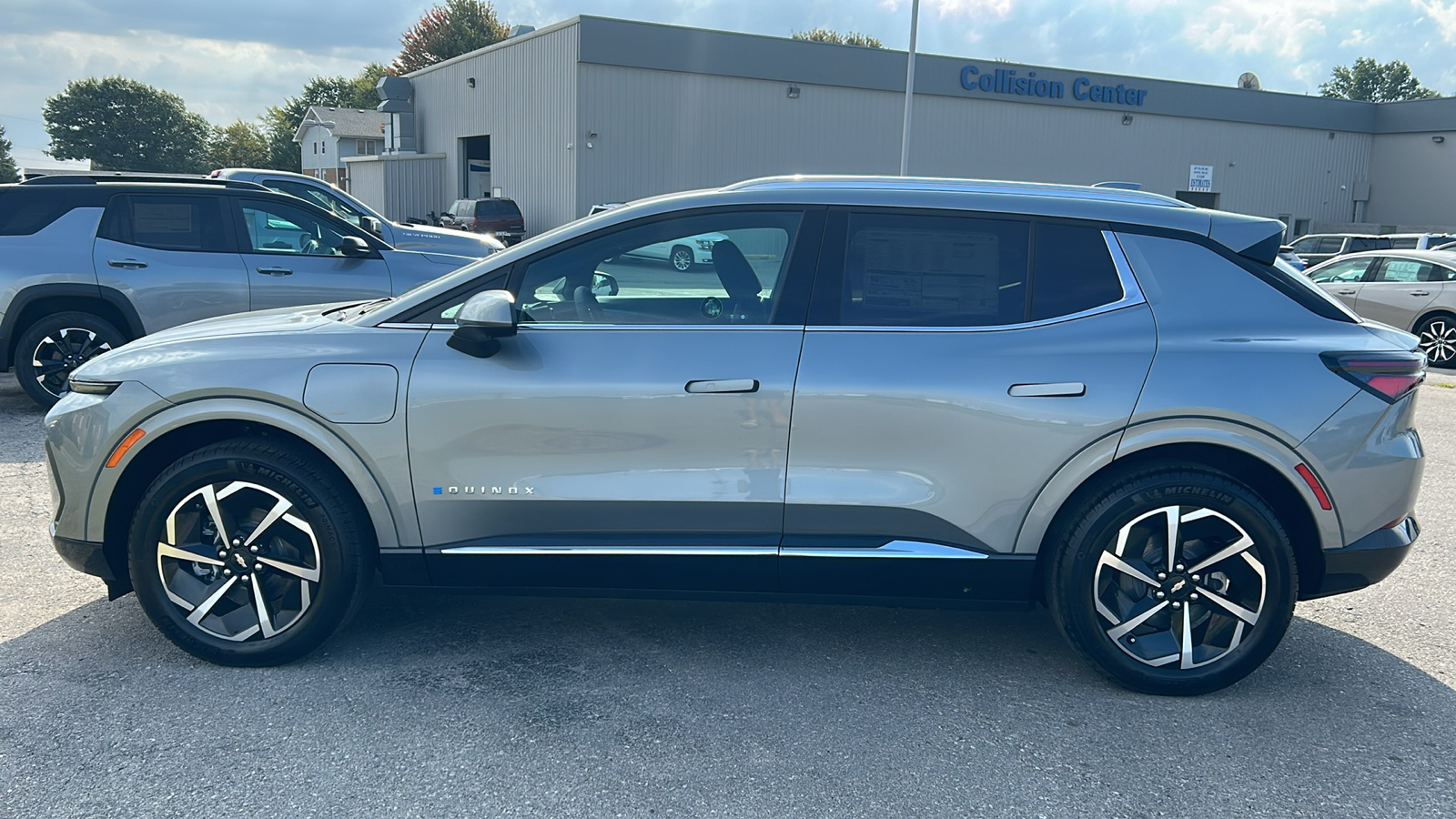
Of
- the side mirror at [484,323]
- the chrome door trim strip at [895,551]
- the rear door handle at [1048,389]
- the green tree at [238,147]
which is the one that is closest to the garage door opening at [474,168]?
the side mirror at [484,323]

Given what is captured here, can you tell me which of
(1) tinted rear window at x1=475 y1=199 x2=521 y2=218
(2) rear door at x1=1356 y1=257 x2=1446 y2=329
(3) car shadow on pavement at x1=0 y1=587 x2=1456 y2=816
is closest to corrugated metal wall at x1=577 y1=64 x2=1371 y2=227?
(1) tinted rear window at x1=475 y1=199 x2=521 y2=218

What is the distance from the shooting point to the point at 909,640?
4129 millimetres

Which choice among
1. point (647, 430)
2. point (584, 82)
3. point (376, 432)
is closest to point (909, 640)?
point (647, 430)

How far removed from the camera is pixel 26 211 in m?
8.07

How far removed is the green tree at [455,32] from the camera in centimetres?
6388

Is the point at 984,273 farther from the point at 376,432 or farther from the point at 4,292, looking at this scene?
the point at 4,292

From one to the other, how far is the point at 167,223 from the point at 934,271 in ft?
23.4

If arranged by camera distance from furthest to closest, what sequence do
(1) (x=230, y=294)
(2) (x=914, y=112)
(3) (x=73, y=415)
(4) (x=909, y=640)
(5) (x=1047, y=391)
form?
(2) (x=914, y=112)
(1) (x=230, y=294)
(4) (x=909, y=640)
(3) (x=73, y=415)
(5) (x=1047, y=391)

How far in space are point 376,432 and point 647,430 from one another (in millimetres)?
923

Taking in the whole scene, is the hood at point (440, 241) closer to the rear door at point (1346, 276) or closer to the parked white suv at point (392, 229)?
the parked white suv at point (392, 229)

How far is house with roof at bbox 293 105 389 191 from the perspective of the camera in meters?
62.5

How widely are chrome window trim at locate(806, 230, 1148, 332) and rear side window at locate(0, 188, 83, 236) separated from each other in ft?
23.8

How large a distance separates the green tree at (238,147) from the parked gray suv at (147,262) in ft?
273

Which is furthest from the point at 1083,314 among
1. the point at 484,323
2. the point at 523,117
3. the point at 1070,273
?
the point at 523,117
